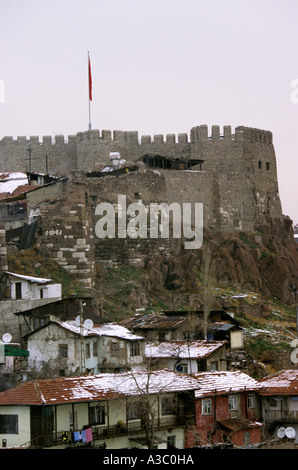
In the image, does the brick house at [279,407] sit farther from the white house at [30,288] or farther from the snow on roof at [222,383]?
the white house at [30,288]

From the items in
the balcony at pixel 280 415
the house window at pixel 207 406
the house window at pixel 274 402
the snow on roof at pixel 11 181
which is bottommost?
the balcony at pixel 280 415

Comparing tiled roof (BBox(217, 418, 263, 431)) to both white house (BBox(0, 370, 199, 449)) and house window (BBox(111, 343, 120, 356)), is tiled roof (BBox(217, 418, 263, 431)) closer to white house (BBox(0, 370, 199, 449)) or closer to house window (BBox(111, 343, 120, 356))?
white house (BBox(0, 370, 199, 449))

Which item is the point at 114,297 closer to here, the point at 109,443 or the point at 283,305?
the point at 283,305

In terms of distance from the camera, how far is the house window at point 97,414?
33.5 meters

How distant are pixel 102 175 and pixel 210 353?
2206 centimetres

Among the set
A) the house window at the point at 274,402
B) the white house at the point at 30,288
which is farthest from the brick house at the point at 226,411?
the white house at the point at 30,288

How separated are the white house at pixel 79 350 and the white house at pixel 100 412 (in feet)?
13.1

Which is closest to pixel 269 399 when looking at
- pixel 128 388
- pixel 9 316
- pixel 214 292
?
pixel 128 388

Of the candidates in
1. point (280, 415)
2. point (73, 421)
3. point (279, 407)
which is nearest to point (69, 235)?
point (279, 407)

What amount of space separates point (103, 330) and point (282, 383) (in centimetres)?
733

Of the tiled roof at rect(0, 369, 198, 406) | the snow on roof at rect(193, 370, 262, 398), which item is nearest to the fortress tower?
the snow on roof at rect(193, 370, 262, 398)

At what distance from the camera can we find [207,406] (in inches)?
1465

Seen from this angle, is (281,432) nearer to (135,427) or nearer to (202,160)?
(135,427)

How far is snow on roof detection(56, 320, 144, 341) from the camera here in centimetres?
4012
